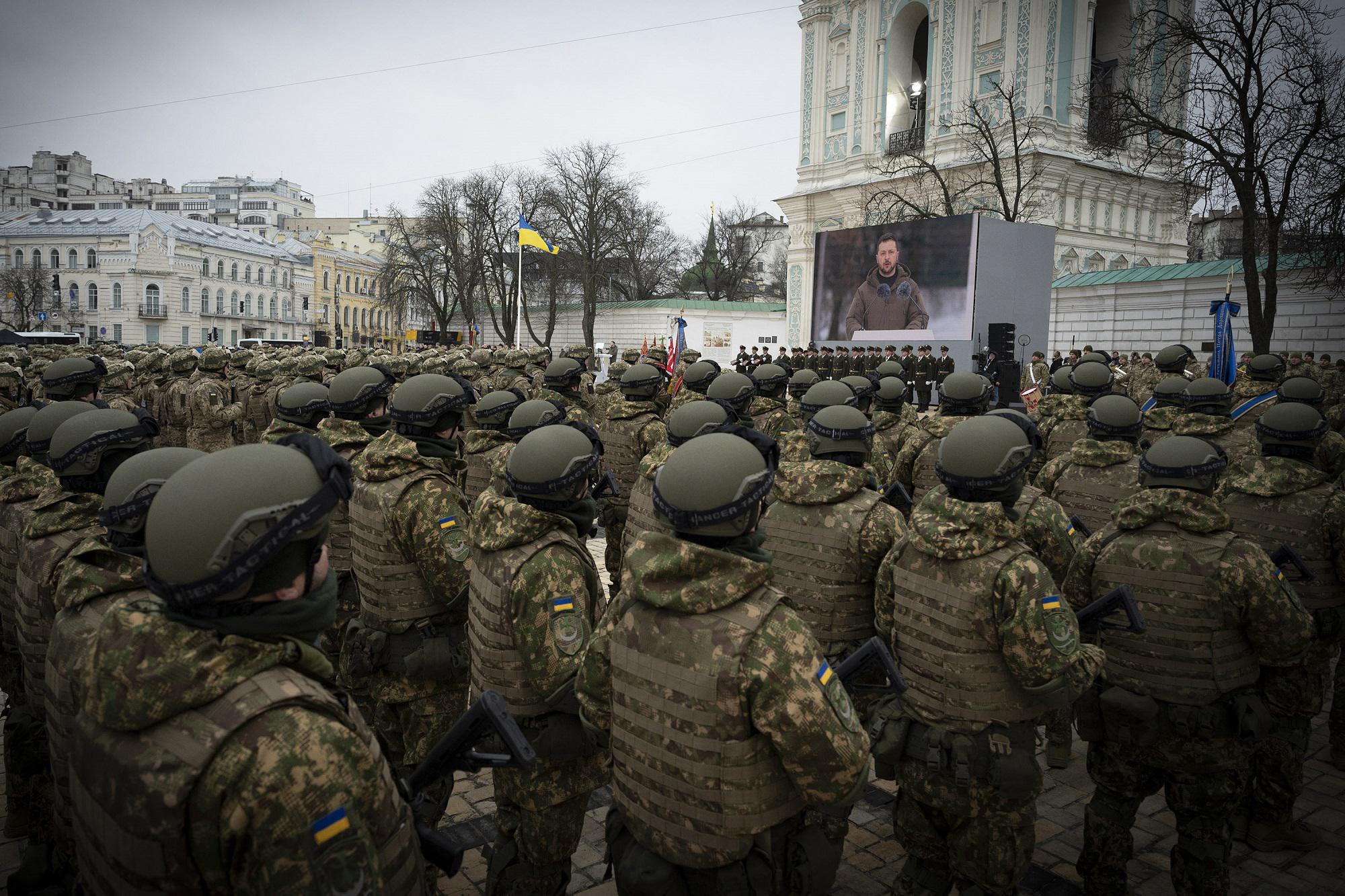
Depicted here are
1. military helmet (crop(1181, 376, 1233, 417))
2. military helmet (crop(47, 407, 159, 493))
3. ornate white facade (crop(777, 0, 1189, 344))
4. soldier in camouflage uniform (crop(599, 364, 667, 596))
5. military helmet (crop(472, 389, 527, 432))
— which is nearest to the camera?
military helmet (crop(47, 407, 159, 493))

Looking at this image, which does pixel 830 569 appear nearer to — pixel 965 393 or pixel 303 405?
pixel 965 393

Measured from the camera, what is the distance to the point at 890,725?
3.85m

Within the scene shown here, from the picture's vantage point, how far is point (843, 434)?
5.07m

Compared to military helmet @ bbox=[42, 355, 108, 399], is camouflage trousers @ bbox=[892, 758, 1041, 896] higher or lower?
lower

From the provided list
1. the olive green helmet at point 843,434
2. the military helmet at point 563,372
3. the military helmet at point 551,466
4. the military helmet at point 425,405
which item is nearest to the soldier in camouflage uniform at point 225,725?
the military helmet at point 551,466

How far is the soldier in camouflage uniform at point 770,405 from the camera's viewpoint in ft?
28.6

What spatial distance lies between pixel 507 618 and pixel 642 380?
17.6 feet

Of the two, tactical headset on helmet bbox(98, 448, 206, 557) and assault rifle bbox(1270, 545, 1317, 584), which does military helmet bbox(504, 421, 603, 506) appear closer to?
tactical headset on helmet bbox(98, 448, 206, 557)

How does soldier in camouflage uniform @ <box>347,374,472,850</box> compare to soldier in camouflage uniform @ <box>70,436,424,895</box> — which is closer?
soldier in camouflage uniform @ <box>70,436,424,895</box>

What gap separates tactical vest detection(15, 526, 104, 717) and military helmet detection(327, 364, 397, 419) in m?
1.76

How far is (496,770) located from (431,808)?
623 mm

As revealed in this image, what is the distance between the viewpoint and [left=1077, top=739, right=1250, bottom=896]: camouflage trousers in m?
4.06

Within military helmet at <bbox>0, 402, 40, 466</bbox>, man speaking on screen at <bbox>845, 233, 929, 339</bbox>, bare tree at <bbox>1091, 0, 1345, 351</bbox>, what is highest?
bare tree at <bbox>1091, 0, 1345, 351</bbox>

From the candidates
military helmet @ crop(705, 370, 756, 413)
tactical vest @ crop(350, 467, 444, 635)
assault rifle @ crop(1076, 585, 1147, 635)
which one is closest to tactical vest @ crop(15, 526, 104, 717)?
tactical vest @ crop(350, 467, 444, 635)
